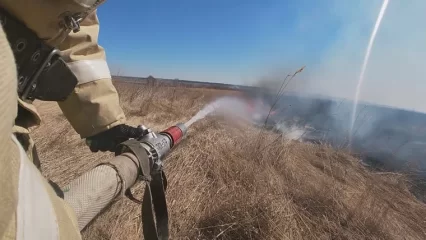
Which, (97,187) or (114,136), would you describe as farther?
(114,136)

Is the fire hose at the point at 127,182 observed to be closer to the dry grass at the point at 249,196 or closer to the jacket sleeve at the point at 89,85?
the jacket sleeve at the point at 89,85

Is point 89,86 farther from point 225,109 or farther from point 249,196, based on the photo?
point 225,109

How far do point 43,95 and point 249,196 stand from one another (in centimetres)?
187

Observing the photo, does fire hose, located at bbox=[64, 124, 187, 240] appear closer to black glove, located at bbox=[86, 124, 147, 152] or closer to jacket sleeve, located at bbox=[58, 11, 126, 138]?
black glove, located at bbox=[86, 124, 147, 152]

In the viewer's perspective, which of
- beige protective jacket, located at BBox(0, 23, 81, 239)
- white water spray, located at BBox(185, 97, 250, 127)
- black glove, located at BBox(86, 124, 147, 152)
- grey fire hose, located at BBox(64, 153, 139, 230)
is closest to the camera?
beige protective jacket, located at BBox(0, 23, 81, 239)

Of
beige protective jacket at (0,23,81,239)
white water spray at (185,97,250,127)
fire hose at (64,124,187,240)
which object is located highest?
beige protective jacket at (0,23,81,239)

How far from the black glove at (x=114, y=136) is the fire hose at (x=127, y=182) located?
6cm

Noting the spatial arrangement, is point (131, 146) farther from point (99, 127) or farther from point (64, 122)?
point (64, 122)

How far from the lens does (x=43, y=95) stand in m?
1.15

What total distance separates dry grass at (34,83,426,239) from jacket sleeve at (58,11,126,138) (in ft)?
3.67

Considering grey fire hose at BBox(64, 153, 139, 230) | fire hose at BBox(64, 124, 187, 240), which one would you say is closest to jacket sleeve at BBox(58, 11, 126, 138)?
fire hose at BBox(64, 124, 187, 240)

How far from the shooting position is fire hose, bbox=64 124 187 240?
2.86ft

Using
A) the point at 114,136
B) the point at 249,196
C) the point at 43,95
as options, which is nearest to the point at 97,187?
the point at 43,95

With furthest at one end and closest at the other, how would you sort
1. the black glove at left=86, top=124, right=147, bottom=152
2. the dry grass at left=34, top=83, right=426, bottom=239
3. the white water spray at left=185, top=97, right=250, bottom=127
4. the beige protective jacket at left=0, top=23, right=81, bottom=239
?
the white water spray at left=185, top=97, right=250, bottom=127 < the dry grass at left=34, top=83, right=426, bottom=239 < the black glove at left=86, top=124, right=147, bottom=152 < the beige protective jacket at left=0, top=23, right=81, bottom=239
